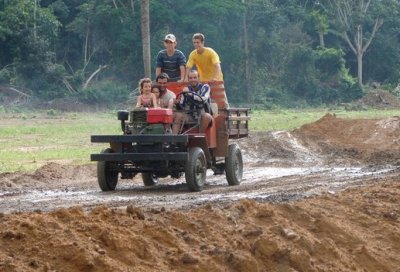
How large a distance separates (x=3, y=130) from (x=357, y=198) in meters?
24.0

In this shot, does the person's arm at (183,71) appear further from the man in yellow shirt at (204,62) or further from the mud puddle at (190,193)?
the mud puddle at (190,193)

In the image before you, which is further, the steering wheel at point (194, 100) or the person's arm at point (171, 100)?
the steering wheel at point (194, 100)

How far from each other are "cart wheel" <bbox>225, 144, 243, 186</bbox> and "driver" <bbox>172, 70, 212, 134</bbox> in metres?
1.01

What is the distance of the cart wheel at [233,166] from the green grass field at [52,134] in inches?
229

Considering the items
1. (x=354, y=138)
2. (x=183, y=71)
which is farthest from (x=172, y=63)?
(x=354, y=138)

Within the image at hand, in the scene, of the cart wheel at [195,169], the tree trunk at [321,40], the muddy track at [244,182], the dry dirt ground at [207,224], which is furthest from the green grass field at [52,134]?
the tree trunk at [321,40]

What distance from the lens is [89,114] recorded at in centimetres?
4769

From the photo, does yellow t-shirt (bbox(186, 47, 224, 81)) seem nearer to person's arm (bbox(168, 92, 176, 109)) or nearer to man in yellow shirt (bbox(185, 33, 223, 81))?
man in yellow shirt (bbox(185, 33, 223, 81))

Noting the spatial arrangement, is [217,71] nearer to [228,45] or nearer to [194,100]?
[194,100]

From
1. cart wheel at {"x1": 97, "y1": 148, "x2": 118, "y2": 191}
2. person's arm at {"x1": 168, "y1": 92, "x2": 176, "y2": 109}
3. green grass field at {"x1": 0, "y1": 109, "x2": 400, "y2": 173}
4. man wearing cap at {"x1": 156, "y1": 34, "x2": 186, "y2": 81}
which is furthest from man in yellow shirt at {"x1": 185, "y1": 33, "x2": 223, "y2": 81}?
green grass field at {"x1": 0, "y1": 109, "x2": 400, "y2": 173}

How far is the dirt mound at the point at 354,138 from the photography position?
25.2 meters

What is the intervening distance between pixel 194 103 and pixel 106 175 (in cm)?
195

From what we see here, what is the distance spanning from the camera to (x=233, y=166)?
17703 mm

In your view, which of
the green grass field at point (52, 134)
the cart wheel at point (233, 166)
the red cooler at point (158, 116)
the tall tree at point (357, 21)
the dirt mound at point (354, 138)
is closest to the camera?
the red cooler at point (158, 116)
